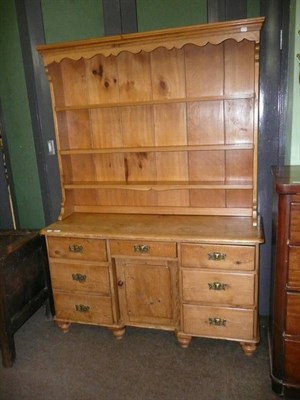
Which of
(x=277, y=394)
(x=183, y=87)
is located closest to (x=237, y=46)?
(x=183, y=87)

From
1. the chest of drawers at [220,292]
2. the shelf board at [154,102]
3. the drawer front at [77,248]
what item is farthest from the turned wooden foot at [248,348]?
the shelf board at [154,102]

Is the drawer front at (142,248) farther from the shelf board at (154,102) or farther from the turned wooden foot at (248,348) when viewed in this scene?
the shelf board at (154,102)

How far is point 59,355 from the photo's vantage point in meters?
2.23

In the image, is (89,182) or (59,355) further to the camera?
(89,182)

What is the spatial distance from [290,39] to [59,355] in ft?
8.30

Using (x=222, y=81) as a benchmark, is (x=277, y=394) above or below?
below

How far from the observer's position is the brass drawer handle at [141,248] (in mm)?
2133

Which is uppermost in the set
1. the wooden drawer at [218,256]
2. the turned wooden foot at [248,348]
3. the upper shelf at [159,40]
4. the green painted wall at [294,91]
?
the upper shelf at [159,40]

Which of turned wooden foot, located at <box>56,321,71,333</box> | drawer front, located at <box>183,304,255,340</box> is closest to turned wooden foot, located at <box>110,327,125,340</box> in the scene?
turned wooden foot, located at <box>56,321,71,333</box>

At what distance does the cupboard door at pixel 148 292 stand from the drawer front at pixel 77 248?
0.49ft

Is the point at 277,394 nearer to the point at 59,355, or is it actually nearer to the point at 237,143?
the point at 59,355

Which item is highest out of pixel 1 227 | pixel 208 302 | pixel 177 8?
pixel 177 8

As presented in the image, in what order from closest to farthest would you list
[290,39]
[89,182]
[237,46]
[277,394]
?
[277,394], [290,39], [237,46], [89,182]

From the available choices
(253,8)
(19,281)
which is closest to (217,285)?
(19,281)
